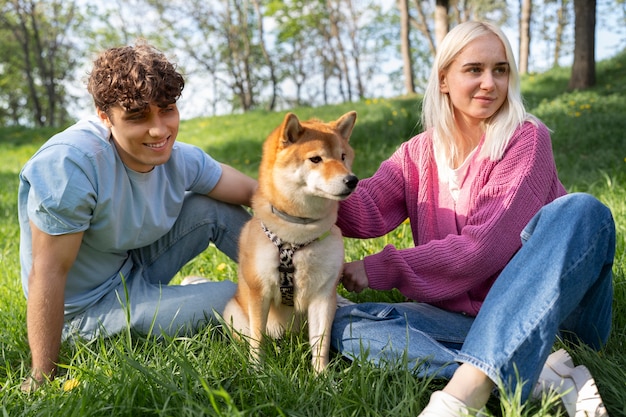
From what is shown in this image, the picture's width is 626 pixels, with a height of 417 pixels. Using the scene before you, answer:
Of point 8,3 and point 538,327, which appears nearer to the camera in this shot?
point 538,327

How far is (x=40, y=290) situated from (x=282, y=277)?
108 centimetres

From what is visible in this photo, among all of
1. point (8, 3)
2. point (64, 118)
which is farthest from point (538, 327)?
point (64, 118)

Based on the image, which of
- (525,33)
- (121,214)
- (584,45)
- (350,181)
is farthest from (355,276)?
(525,33)

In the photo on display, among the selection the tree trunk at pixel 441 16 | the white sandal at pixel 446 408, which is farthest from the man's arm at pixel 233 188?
the tree trunk at pixel 441 16

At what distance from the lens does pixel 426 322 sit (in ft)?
8.14

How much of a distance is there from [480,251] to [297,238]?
84cm

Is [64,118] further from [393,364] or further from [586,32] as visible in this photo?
[393,364]

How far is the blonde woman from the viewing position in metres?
1.80

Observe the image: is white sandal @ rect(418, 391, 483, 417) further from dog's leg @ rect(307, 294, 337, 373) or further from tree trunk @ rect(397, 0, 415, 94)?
tree trunk @ rect(397, 0, 415, 94)

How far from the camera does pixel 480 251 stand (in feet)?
7.62

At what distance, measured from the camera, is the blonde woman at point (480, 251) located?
71.0 inches

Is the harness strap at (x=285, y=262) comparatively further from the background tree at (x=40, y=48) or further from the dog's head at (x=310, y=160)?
the background tree at (x=40, y=48)

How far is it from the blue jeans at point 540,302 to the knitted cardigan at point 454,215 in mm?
318

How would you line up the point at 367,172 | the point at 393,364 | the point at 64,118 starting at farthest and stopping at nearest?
the point at 64,118 < the point at 367,172 < the point at 393,364
